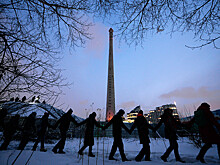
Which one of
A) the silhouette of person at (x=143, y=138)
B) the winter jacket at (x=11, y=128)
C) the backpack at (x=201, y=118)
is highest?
the backpack at (x=201, y=118)

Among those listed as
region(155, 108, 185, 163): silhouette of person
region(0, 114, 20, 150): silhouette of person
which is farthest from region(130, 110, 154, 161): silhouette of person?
region(0, 114, 20, 150): silhouette of person

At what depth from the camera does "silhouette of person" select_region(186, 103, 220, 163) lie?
9.58ft

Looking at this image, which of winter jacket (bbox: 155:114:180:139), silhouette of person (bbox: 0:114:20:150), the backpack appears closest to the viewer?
silhouette of person (bbox: 0:114:20:150)

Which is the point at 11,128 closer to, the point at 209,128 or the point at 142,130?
the point at 142,130

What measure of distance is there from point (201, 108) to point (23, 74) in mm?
4782

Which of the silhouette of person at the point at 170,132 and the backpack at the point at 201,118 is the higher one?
the backpack at the point at 201,118

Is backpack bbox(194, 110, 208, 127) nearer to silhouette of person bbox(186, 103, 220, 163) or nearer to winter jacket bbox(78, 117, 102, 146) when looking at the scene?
silhouette of person bbox(186, 103, 220, 163)

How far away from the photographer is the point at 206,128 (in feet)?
10.0

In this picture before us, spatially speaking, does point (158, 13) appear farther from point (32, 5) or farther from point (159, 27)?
point (32, 5)

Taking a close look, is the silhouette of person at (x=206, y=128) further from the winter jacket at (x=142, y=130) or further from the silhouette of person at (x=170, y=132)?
the winter jacket at (x=142, y=130)

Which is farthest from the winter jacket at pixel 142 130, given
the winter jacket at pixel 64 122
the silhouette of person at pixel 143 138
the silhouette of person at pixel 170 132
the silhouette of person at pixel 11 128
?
the silhouette of person at pixel 11 128

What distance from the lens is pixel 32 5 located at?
239 centimetres

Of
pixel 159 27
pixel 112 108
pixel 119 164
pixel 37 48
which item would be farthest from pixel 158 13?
pixel 112 108

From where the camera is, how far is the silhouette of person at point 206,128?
2920 mm
